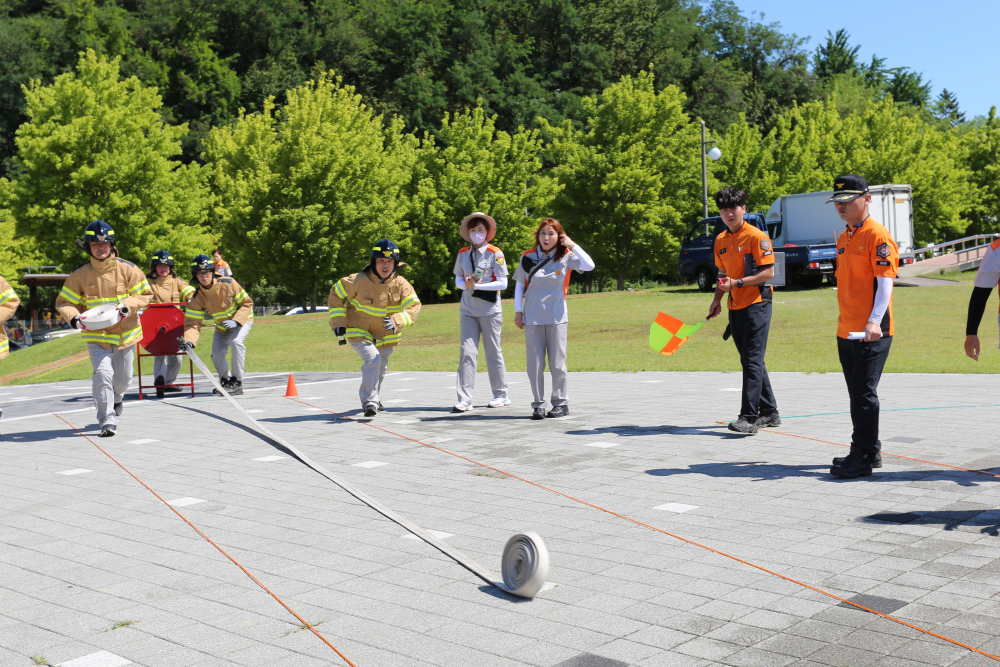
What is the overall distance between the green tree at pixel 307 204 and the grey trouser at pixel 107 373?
24.0 m

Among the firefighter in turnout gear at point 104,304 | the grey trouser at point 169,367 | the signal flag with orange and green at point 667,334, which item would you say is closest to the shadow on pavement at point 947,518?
the signal flag with orange and green at point 667,334

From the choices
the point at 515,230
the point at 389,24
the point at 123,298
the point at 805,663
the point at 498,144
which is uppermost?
the point at 389,24

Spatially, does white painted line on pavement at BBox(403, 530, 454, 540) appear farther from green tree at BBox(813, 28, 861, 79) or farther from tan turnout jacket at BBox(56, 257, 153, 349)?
green tree at BBox(813, 28, 861, 79)

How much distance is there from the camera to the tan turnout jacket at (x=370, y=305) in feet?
33.4

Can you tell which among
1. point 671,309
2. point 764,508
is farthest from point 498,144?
point 764,508

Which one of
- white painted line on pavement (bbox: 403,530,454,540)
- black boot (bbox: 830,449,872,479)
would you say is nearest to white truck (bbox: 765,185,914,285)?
black boot (bbox: 830,449,872,479)

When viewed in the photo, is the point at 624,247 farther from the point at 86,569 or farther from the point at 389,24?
the point at 86,569

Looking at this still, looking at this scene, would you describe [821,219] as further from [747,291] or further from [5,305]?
[5,305]

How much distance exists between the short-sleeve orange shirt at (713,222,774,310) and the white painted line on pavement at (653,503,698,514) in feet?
9.73

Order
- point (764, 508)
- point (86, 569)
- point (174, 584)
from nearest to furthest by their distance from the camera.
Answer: point (174, 584)
point (86, 569)
point (764, 508)

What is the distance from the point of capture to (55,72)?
2292 inches

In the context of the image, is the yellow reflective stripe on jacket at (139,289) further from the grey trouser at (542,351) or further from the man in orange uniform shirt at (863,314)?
the man in orange uniform shirt at (863,314)

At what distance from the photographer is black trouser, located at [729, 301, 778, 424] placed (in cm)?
826

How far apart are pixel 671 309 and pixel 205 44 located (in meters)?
48.6
